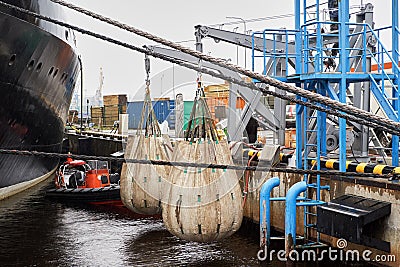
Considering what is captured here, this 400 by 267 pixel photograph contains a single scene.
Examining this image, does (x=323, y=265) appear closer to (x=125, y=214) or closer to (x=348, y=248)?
(x=348, y=248)

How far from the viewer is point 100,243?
1045 cm

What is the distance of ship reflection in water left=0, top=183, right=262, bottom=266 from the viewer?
30.0 feet

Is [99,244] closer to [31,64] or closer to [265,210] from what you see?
[265,210]

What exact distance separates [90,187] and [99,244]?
5516 mm

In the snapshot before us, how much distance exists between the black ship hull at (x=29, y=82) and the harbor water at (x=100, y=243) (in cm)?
174

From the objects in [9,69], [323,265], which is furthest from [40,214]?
[323,265]

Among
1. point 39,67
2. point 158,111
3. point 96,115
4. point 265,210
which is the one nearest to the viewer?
point 265,210

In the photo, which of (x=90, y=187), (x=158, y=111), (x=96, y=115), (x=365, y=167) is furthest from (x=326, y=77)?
(x=96, y=115)

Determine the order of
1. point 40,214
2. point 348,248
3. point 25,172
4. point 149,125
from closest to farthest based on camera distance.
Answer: point 348,248, point 149,125, point 40,214, point 25,172

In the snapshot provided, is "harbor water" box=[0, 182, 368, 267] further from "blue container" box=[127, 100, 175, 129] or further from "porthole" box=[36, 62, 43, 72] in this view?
"blue container" box=[127, 100, 175, 129]

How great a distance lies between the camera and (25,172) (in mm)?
14891

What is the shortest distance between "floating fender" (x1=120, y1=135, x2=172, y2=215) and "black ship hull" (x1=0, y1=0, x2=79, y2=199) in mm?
3426

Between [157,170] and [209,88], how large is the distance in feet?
72.0

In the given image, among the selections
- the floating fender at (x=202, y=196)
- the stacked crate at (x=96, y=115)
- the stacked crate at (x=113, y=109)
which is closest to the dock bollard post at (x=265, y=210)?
the floating fender at (x=202, y=196)
